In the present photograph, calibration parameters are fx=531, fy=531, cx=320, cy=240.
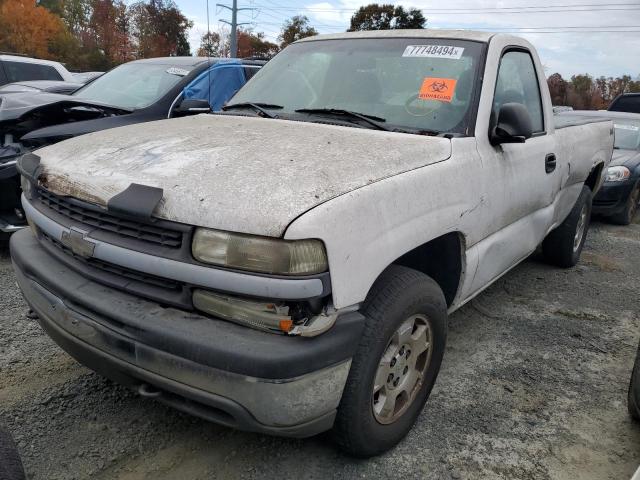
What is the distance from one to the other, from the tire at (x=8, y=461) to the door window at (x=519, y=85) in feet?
9.08

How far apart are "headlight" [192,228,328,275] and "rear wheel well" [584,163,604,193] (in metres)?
4.21

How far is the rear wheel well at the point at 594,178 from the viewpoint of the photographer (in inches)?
203

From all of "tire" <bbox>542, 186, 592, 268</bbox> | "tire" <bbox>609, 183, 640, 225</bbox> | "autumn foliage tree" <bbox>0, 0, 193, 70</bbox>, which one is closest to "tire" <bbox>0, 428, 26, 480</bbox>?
"tire" <bbox>542, 186, 592, 268</bbox>

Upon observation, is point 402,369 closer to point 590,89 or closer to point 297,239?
point 297,239

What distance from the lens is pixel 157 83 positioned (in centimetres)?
565

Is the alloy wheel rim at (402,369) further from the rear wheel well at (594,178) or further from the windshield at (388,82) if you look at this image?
the rear wheel well at (594,178)

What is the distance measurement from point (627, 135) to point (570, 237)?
175 inches

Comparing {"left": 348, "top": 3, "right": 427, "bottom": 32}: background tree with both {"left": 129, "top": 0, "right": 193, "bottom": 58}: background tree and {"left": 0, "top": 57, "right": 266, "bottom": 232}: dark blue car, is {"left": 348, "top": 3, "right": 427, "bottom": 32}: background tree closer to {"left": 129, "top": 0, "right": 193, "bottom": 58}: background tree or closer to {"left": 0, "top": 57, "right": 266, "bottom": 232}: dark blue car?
{"left": 129, "top": 0, "right": 193, "bottom": 58}: background tree

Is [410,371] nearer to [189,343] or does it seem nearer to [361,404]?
[361,404]

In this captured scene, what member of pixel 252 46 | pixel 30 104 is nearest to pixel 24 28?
pixel 252 46

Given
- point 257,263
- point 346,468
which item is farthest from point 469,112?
point 346,468

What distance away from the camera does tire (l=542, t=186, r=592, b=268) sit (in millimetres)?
4809

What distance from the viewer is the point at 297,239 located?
178 cm

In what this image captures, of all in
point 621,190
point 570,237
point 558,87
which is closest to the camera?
point 570,237
